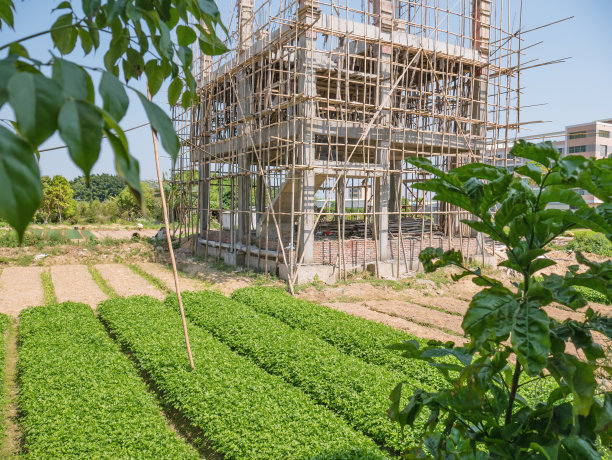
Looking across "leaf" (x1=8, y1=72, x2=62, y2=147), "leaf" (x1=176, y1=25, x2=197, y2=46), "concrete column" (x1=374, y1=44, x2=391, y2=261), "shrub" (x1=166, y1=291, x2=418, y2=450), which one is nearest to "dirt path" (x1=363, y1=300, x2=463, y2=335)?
"concrete column" (x1=374, y1=44, x2=391, y2=261)

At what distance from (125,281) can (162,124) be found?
50.3ft

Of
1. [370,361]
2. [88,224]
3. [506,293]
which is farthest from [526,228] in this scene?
[88,224]

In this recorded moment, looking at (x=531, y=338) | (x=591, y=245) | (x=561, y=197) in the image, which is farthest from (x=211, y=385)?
(x=591, y=245)

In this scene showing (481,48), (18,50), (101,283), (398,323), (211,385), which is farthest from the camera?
(481,48)

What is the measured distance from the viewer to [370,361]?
7422mm

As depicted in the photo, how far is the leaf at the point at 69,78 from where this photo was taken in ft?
2.50

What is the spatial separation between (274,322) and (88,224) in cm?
3369

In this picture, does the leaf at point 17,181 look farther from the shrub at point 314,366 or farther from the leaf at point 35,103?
the shrub at point 314,366

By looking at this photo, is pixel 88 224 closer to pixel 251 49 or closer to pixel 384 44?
pixel 251 49

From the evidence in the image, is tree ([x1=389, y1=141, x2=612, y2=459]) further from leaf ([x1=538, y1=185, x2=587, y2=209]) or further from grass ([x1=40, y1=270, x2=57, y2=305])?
grass ([x1=40, y1=270, x2=57, y2=305])

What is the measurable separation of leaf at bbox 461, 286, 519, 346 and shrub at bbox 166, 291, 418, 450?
3.86 metres

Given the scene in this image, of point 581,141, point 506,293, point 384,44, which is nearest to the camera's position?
point 506,293

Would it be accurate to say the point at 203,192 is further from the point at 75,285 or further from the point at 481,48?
the point at 481,48

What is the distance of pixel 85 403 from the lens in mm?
5492
